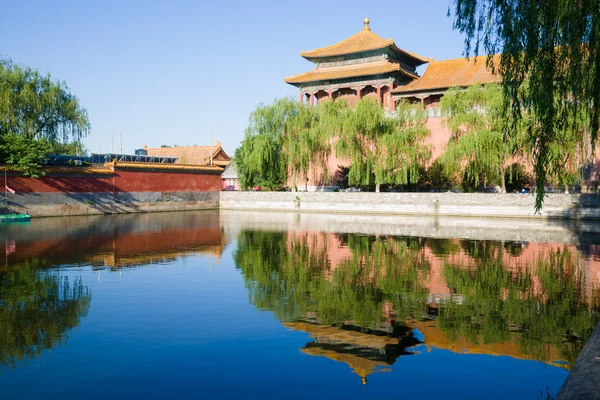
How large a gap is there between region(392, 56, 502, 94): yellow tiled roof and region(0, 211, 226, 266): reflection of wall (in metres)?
15.7

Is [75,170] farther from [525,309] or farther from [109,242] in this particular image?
[525,309]

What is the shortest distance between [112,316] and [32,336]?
3.36ft

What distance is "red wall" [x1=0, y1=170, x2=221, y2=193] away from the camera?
75.6 feet

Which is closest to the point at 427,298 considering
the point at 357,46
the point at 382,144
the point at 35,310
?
the point at 35,310

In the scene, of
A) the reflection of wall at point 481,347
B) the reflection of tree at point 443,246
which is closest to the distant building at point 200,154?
the reflection of tree at point 443,246

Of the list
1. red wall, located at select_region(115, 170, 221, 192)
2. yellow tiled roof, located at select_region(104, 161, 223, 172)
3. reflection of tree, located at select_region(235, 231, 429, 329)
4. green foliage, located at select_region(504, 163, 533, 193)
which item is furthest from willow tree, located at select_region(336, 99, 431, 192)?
reflection of tree, located at select_region(235, 231, 429, 329)

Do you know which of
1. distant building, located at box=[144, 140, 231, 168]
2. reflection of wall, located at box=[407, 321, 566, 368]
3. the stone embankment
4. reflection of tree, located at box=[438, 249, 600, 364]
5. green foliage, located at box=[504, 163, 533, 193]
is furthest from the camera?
distant building, located at box=[144, 140, 231, 168]

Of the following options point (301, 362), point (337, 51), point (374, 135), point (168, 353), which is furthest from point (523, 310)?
point (337, 51)

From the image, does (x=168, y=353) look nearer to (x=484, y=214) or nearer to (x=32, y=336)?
(x=32, y=336)

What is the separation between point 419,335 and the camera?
5.76m

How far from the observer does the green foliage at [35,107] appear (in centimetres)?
2317

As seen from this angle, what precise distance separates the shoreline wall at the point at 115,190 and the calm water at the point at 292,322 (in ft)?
38.8

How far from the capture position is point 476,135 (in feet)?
77.0

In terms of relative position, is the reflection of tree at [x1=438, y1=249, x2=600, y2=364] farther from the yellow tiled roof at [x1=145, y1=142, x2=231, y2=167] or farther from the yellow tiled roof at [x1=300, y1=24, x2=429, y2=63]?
the yellow tiled roof at [x1=145, y1=142, x2=231, y2=167]
